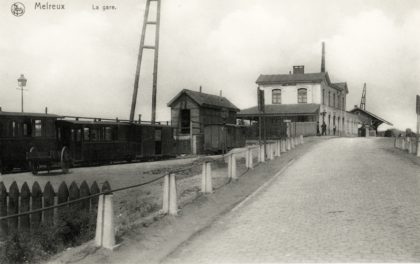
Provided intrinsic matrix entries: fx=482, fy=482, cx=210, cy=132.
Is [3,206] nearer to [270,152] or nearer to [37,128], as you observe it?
[37,128]

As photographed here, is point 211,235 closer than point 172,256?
No

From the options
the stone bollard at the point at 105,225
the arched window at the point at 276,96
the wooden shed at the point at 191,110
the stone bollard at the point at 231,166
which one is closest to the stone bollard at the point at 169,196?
the stone bollard at the point at 105,225

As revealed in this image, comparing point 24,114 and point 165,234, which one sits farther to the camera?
point 24,114

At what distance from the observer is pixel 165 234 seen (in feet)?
25.7

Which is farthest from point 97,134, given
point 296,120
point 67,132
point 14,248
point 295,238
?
point 296,120

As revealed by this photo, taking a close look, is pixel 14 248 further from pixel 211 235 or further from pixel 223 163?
pixel 223 163

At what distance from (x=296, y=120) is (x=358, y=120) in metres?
23.6

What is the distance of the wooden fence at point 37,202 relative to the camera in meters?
10.0

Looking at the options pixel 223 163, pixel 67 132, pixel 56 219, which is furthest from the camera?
pixel 67 132

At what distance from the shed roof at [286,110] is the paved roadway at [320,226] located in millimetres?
33075

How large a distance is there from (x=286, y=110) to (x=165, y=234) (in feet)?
137

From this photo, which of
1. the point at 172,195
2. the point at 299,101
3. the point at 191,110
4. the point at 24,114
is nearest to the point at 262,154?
the point at 24,114

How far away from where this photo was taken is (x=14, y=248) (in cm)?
802

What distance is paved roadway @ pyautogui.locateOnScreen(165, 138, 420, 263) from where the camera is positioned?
638cm
